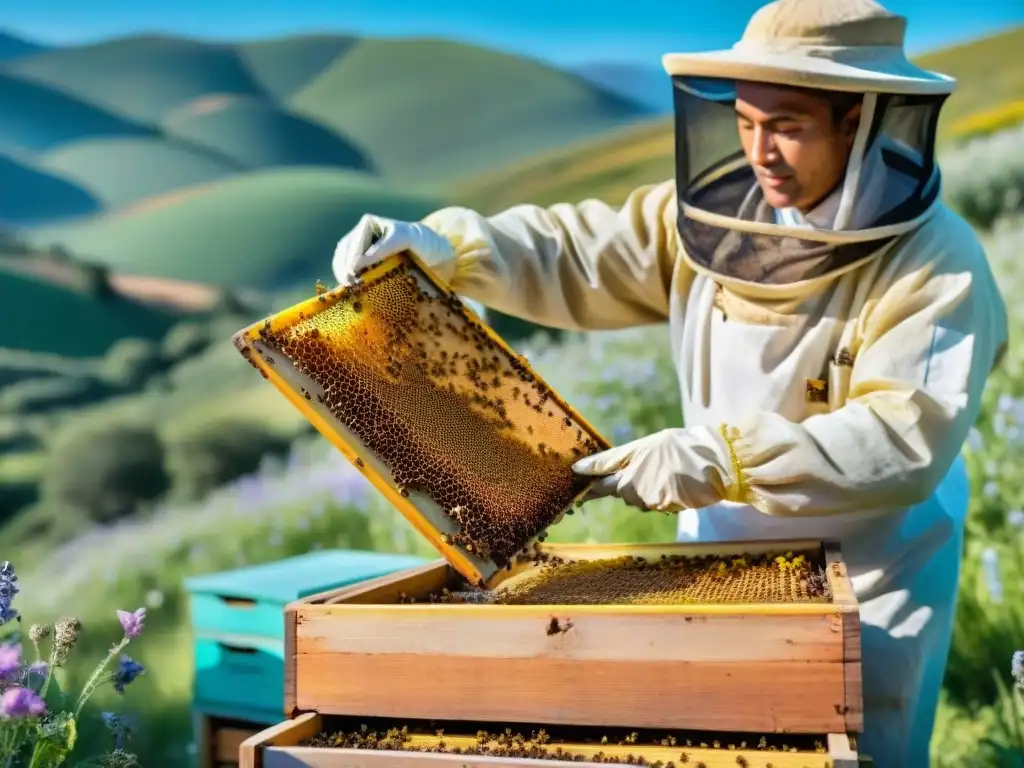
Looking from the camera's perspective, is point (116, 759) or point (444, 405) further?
point (444, 405)

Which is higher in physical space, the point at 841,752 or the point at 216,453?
the point at 216,453

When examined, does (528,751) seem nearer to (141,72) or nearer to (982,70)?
(141,72)

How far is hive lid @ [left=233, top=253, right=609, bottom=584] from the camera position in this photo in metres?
1.99

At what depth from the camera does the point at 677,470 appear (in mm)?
2094

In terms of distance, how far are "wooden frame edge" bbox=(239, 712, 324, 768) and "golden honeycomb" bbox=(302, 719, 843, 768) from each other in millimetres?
25

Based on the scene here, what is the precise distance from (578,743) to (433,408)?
2.23ft

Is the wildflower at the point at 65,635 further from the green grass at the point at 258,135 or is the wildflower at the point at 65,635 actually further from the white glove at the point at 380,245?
the green grass at the point at 258,135

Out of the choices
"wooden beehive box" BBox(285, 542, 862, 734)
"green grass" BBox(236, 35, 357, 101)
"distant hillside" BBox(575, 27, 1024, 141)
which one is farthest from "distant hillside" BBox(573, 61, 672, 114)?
"wooden beehive box" BBox(285, 542, 862, 734)

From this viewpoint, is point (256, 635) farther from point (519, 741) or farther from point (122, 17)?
point (122, 17)

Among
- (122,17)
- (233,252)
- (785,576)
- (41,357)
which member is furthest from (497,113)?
(785,576)

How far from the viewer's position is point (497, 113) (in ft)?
20.1

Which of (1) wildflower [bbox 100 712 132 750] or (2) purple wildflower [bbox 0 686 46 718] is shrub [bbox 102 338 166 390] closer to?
Answer: (1) wildflower [bbox 100 712 132 750]

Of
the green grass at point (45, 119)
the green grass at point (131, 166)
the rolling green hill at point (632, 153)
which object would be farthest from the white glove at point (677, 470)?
the green grass at point (45, 119)

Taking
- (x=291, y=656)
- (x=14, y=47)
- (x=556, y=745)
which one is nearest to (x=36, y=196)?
(x=14, y=47)
